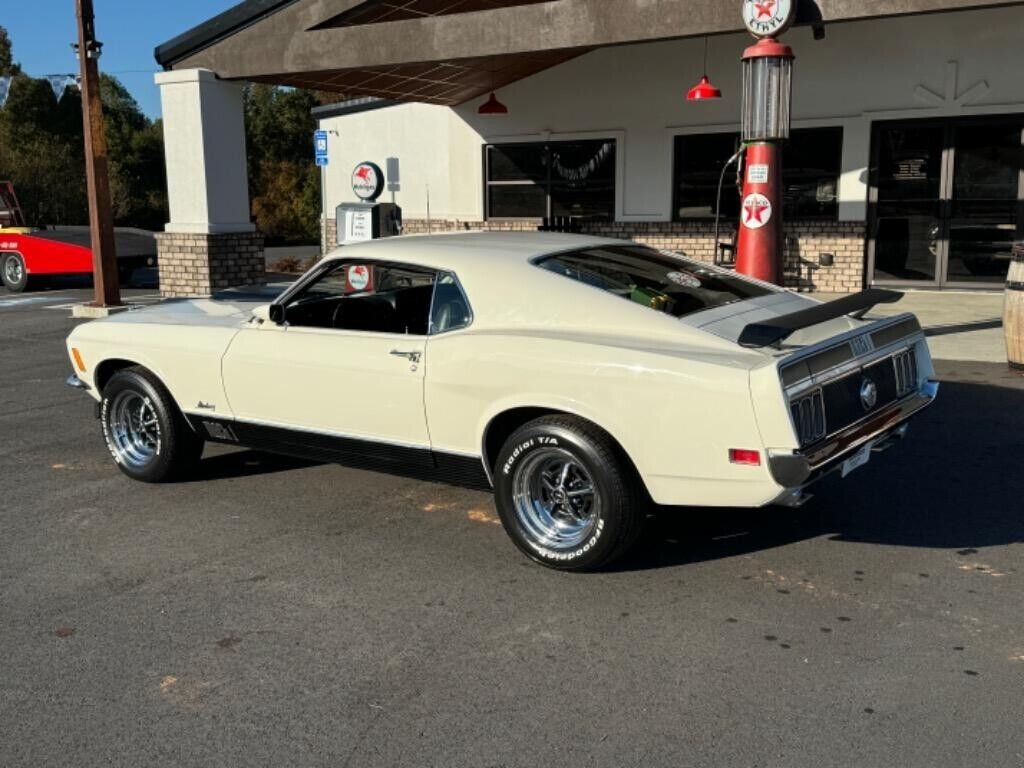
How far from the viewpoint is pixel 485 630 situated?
3801 mm

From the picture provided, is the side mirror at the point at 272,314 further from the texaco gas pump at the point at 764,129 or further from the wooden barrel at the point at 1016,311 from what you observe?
the wooden barrel at the point at 1016,311

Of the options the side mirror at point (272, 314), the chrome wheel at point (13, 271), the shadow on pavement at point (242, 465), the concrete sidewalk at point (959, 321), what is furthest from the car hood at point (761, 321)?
the chrome wheel at point (13, 271)

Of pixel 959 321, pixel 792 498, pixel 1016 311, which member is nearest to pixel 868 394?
pixel 792 498

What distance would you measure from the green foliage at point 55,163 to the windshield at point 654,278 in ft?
96.1

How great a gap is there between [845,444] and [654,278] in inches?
52.3

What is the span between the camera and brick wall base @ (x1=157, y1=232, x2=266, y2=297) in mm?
13258

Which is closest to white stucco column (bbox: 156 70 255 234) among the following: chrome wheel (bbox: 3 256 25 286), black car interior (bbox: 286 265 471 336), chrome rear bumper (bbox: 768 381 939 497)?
chrome wheel (bbox: 3 256 25 286)

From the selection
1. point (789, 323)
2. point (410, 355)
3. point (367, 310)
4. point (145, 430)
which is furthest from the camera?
point (145, 430)

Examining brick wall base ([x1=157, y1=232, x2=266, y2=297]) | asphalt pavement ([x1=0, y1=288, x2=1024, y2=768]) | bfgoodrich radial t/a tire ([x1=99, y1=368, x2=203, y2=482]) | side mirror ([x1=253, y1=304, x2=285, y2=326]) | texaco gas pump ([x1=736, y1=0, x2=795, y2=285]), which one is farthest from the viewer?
brick wall base ([x1=157, y1=232, x2=266, y2=297])

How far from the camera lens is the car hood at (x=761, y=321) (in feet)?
13.9

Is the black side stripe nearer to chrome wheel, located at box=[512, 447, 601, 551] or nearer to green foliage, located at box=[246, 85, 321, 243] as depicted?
chrome wheel, located at box=[512, 447, 601, 551]

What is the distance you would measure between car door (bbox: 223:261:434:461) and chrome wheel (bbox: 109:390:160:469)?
0.81 metres

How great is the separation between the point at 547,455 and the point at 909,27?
1179 cm

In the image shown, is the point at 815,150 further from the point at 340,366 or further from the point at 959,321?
the point at 340,366
